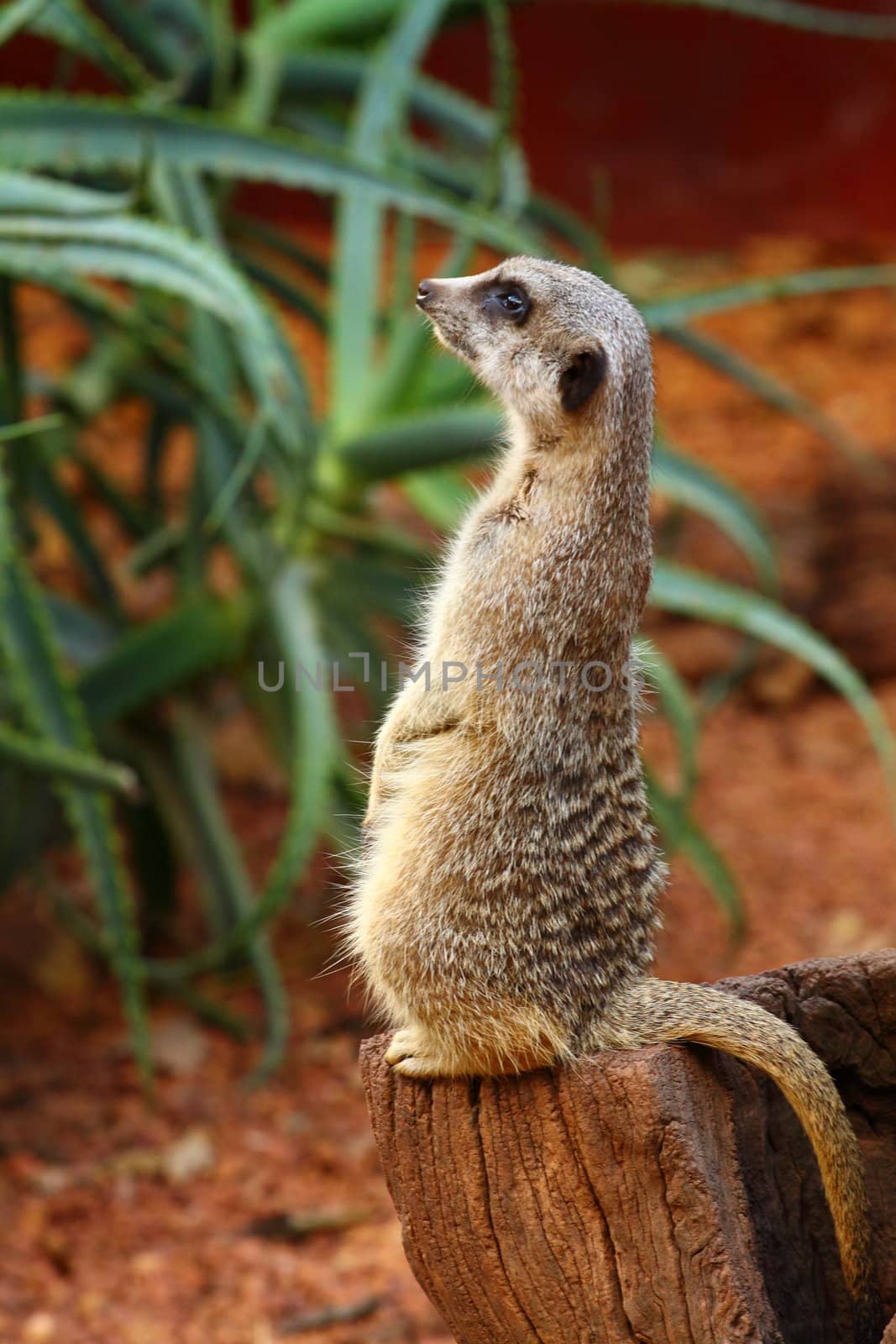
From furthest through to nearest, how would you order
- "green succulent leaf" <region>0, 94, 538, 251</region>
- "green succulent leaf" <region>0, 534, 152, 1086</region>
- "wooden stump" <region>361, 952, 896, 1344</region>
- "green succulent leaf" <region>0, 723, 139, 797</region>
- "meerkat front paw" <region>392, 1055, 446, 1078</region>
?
"green succulent leaf" <region>0, 94, 538, 251</region> < "green succulent leaf" <region>0, 534, 152, 1086</region> < "green succulent leaf" <region>0, 723, 139, 797</region> < "meerkat front paw" <region>392, 1055, 446, 1078</region> < "wooden stump" <region>361, 952, 896, 1344</region>

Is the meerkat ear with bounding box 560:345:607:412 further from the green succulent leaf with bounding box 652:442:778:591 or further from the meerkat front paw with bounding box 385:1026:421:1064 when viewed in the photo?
the green succulent leaf with bounding box 652:442:778:591

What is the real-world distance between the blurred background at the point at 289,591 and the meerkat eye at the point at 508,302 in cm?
52

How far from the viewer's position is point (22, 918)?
4348 millimetres

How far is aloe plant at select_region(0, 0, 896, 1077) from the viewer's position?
3.00 meters

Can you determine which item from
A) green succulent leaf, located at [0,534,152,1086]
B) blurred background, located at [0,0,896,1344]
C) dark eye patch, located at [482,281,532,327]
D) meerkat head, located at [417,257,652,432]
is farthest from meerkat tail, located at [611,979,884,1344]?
green succulent leaf, located at [0,534,152,1086]

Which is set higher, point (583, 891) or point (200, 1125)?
point (583, 891)

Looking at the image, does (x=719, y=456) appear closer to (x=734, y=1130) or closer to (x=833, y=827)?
(x=833, y=827)

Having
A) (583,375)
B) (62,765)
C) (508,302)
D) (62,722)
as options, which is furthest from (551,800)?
(62,722)

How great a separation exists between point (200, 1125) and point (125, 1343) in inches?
33.1

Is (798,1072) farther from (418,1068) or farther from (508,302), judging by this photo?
(508,302)

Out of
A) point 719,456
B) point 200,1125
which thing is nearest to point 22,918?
point 200,1125

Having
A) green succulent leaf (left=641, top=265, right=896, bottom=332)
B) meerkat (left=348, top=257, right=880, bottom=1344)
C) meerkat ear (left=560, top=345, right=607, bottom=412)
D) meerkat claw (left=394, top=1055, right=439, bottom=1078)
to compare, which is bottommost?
meerkat claw (left=394, top=1055, right=439, bottom=1078)

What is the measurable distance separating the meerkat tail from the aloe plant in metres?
1.36

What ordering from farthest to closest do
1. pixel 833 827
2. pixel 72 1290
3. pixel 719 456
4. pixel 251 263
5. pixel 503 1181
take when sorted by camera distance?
pixel 719 456
pixel 833 827
pixel 251 263
pixel 72 1290
pixel 503 1181
